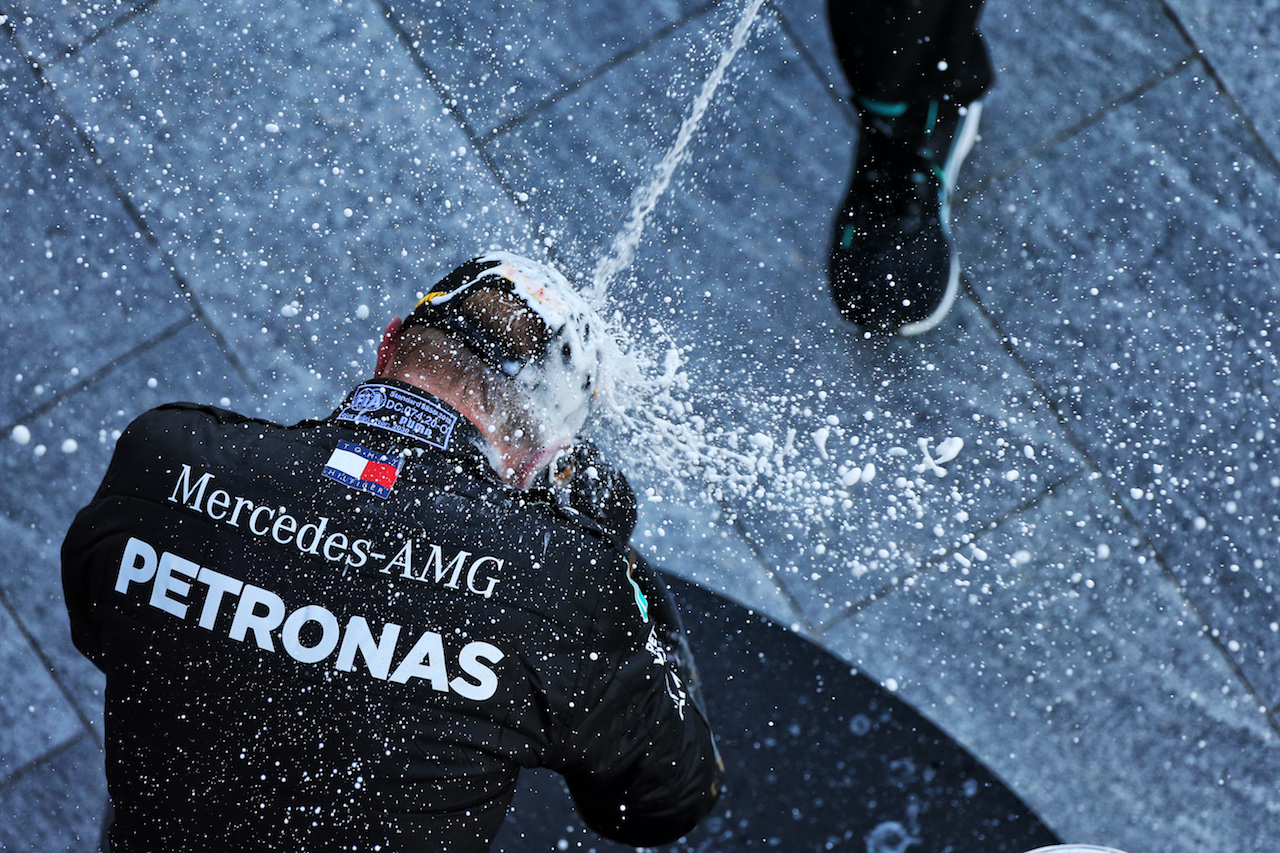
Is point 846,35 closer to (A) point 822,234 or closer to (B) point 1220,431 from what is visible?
(A) point 822,234

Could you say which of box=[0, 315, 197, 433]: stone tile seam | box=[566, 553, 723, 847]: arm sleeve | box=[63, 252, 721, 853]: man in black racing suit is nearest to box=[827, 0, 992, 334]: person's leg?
box=[566, 553, 723, 847]: arm sleeve

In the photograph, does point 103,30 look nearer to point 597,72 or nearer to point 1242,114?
point 597,72

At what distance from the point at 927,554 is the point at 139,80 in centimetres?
216

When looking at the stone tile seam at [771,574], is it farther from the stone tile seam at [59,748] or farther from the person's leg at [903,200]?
the stone tile seam at [59,748]

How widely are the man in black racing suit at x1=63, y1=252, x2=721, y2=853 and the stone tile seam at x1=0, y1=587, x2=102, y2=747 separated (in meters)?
0.75

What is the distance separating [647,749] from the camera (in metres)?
1.57

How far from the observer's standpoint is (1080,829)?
82.1 inches

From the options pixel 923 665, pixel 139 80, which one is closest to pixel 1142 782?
pixel 923 665

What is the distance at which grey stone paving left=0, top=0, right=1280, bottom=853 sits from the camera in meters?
2.12

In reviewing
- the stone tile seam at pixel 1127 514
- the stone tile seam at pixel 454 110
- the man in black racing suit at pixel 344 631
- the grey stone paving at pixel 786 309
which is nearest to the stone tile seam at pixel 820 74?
the grey stone paving at pixel 786 309

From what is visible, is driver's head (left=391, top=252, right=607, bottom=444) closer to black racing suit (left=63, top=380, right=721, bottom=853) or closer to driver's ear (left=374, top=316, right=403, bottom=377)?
driver's ear (left=374, top=316, right=403, bottom=377)

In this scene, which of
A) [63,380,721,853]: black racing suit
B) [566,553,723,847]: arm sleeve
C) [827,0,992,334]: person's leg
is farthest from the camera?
[827,0,992,334]: person's leg

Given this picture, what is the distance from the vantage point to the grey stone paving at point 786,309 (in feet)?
6.95

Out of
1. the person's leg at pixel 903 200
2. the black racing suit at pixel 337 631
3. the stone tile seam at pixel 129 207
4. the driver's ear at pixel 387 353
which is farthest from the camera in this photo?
the stone tile seam at pixel 129 207
